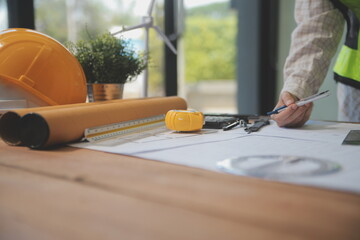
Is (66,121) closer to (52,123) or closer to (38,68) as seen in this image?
(52,123)

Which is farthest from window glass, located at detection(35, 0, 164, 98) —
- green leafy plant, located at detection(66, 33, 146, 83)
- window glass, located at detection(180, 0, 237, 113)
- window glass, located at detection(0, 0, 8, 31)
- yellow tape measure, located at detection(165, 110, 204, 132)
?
window glass, located at detection(180, 0, 237, 113)

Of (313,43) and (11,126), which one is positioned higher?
(313,43)

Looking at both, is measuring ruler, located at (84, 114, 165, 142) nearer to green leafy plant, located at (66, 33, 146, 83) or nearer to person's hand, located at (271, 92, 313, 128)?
green leafy plant, located at (66, 33, 146, 83)

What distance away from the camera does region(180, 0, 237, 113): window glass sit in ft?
29.6

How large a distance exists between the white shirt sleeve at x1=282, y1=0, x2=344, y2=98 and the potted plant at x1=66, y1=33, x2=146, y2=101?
0.54 metres

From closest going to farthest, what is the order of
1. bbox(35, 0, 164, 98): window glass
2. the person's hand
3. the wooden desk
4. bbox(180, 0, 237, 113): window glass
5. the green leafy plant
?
1. the wooden desk
2. the person's hand
3. the green leafy plant
4. bbox(35, 0, 164, 98): window glass
5. bbox(180, 0, 237, 113): window glass

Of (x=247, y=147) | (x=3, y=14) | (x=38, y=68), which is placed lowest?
(x=247, y=147)

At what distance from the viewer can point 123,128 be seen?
899mm

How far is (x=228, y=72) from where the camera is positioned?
10.1 metres

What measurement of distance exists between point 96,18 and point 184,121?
1555mm

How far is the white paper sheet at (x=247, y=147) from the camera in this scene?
498mm

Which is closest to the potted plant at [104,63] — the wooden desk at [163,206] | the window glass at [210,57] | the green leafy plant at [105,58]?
the green leafy plant at [105,58]

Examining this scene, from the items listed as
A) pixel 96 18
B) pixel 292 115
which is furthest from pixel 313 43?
pixel 96 18

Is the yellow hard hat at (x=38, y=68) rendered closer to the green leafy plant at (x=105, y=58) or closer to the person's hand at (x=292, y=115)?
the green leafy plant at (x=105, y=58)
